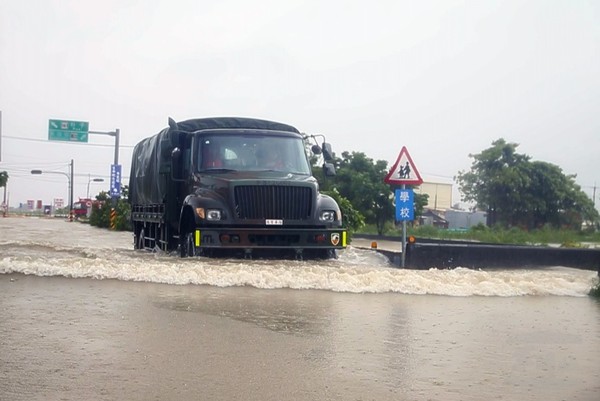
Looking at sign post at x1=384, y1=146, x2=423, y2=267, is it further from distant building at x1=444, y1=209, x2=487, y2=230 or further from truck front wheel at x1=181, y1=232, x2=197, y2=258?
distant building at x1=444, y1=209, x2=487, y2=230

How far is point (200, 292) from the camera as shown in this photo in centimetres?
993

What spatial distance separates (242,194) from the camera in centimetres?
1245

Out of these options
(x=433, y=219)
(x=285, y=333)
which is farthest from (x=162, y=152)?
(x=433, y=219)

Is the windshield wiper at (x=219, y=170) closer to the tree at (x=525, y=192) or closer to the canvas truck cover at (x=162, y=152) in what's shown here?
the canvas truck cover at (x=162, y=152)

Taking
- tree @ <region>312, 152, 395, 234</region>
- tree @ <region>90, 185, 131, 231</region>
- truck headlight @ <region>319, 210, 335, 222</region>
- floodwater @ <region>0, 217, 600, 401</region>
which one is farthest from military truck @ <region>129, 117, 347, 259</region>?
tree @ <region>90, 185, 131, 231</region>

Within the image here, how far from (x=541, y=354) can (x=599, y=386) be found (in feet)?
3.49

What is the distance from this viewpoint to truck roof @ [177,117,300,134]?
47.9ft

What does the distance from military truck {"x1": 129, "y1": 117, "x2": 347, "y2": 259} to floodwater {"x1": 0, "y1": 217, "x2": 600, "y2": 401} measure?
1.83 ft

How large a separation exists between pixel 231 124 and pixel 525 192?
36634 millimetres

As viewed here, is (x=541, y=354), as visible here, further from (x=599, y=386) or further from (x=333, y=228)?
(x=333, y=228)

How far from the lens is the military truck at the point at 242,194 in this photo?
12383 mm

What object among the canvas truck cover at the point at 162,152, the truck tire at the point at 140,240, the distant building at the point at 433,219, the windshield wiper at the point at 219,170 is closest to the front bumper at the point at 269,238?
the windshield wiper at the point at 219,170

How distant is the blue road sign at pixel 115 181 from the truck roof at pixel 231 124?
1407 inches

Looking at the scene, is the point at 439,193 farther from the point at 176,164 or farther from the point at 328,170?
the point at 176,164
